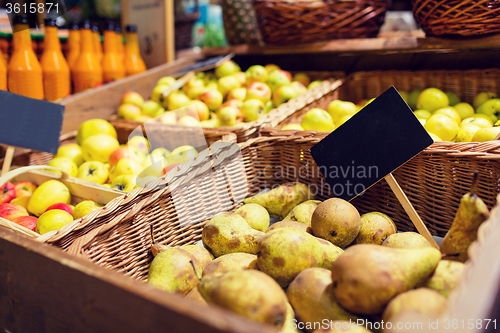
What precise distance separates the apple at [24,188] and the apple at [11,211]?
0.18 meters

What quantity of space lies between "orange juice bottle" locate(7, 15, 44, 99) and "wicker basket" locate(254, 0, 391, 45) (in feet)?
5.04

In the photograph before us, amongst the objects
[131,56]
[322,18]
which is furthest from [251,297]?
[131,56]

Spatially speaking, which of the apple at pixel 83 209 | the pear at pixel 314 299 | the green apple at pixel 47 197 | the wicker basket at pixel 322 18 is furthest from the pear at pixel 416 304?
the wicker basket at pixel 322 18

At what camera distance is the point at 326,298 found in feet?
2.66

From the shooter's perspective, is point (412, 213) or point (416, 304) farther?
point (412, 213)

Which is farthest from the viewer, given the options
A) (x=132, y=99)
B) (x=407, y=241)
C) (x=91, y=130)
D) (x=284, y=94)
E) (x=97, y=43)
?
(x=97, y=43)

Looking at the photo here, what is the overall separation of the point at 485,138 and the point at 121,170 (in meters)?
1.63

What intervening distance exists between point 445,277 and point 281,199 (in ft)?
2.48

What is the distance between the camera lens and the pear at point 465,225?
0.81m

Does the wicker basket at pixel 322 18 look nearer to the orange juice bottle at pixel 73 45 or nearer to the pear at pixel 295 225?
the orange juice bottle at pixel 73 45

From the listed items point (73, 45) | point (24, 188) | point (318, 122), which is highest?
point (73, 45)

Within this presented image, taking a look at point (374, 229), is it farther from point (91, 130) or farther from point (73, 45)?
point (73, 45)

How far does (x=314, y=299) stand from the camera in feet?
2.68

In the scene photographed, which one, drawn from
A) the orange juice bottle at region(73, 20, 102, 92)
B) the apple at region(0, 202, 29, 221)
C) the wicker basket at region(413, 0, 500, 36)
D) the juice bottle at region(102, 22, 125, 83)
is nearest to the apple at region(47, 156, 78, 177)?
the apple at region(0, 202, 29, 221)
